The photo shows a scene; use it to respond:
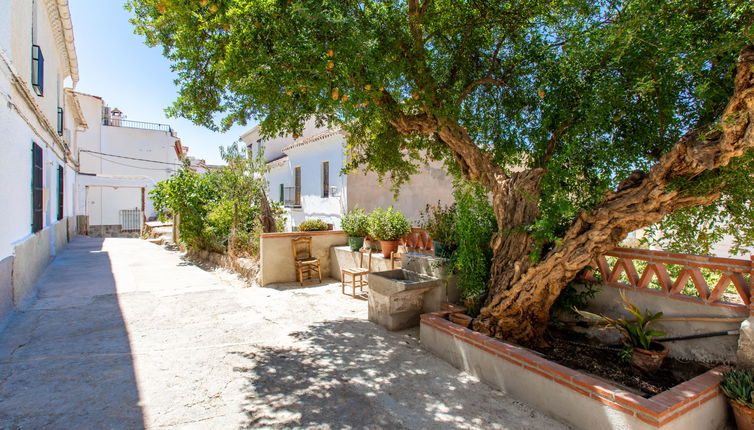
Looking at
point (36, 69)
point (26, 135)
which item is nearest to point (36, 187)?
point (26, 135)

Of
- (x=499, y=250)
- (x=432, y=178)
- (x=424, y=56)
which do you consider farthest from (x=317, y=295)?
(x=432, y=178)

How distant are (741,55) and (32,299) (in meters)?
10.1

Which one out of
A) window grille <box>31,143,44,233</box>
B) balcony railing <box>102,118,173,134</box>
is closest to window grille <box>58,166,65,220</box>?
window grille <box>31,143,44,233</box>

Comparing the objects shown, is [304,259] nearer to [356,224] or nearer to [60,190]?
[356,224]

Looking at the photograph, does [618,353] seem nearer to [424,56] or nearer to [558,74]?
[558,74]

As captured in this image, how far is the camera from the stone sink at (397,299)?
541 centimetres

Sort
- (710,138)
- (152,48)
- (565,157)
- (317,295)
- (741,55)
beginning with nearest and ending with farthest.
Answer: (741,55)
(710,138)
(565,157)
(152,48)
(317,295)

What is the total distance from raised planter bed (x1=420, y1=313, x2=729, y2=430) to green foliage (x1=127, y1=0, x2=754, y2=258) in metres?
1.36

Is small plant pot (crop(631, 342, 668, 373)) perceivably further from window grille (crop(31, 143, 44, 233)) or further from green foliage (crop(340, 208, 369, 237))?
window grille (crop(31, 143, 44, 233))

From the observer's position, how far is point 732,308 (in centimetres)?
338

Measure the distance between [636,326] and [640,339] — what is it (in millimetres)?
173

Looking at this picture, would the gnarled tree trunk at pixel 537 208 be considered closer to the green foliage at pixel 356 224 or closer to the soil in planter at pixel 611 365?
the soil in planter at pixel 611 365

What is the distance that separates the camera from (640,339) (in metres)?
3.72

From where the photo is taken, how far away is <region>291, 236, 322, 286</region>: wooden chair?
27.2ft
